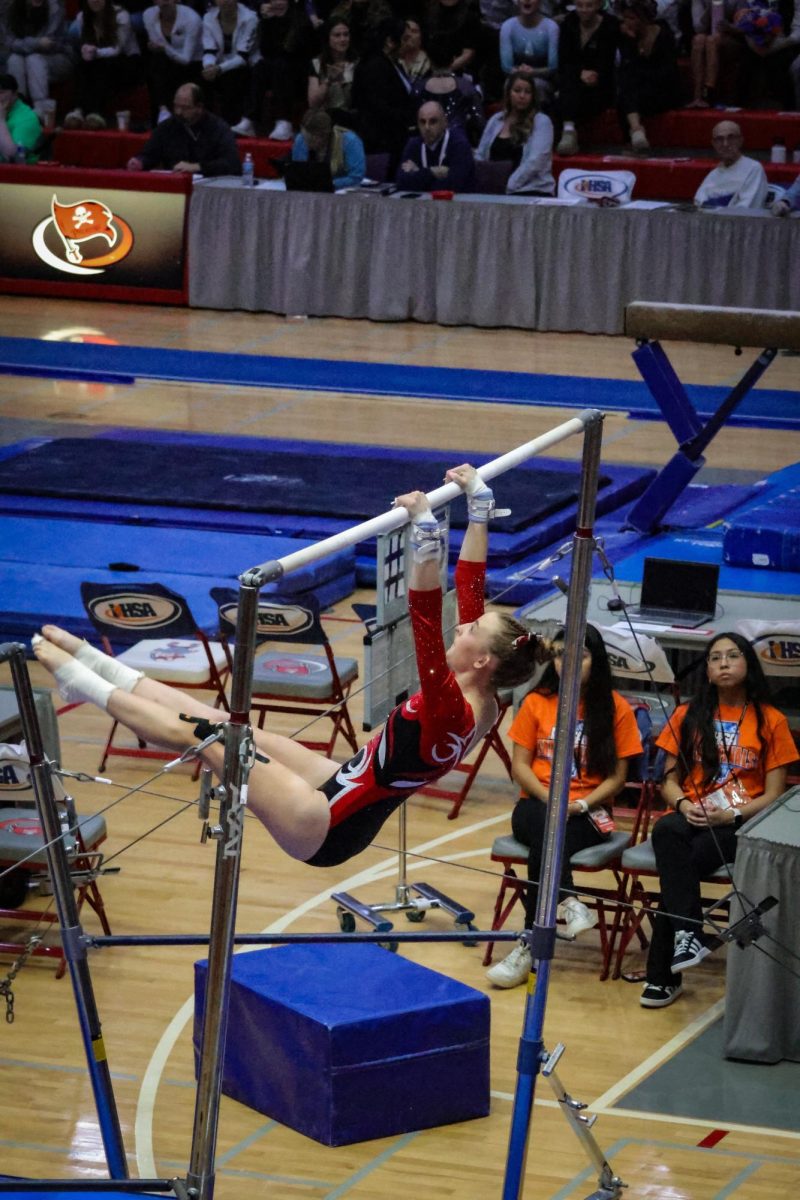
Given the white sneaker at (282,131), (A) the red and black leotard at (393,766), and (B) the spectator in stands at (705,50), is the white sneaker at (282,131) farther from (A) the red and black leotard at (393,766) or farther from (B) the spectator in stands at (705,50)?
(A) the red and black leotard at (393,766)

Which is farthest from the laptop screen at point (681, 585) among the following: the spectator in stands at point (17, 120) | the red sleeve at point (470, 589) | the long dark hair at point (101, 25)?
the long dark hair at point (101, 25)

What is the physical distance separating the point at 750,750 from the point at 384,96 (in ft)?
38.3

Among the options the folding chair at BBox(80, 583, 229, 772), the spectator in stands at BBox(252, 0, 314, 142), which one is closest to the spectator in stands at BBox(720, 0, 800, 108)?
the spectator in stands at BBox(252, 0, 314, 142)

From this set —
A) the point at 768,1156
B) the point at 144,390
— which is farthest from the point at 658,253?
the point at 768,1156

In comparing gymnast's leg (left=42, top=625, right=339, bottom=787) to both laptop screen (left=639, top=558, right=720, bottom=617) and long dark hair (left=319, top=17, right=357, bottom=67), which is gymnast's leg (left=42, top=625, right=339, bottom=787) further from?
long dark hair (left=319, top=17, right=357, bottom=67)

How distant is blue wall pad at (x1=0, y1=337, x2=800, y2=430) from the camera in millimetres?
13750

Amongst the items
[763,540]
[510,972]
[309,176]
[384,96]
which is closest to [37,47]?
[384,96]

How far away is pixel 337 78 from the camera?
669 inches

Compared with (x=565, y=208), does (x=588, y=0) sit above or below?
above

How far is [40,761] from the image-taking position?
4.61 metres

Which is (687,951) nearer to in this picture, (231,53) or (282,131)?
(282,131)

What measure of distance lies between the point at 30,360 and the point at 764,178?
20.2 feet

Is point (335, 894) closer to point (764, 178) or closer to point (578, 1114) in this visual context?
point (578, 1114)

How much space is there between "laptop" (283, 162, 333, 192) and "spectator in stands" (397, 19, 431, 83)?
1798 mm
